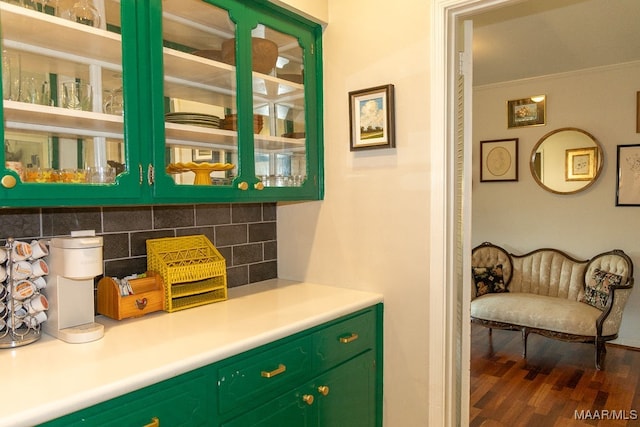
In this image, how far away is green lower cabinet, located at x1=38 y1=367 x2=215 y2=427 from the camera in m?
1.02

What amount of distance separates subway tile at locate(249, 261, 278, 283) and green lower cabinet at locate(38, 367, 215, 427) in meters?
0.97

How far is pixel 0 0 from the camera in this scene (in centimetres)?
113

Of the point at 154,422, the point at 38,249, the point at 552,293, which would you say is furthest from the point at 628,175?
the point at 38,249

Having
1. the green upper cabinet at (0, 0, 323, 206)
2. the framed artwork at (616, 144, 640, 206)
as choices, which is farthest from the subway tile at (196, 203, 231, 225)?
the framed artwork at (616, 144, 640, 206)

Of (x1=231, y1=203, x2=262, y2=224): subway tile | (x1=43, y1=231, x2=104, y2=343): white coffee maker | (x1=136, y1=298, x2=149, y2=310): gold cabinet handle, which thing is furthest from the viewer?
(x1=231, y1=203, x2=262, y2=224): subway tile

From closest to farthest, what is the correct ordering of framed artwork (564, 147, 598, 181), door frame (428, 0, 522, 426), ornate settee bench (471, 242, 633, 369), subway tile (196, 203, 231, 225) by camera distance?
door frame (428, 0, 522, 426) → subway tile (196, 203, 231, 225) → ornate settee bench (471, 242, 633, 369) → framed artwork (564, 147, 598, 181)

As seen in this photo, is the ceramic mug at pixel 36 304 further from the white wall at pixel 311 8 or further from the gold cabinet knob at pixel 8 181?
the white wall at pixel 311 8

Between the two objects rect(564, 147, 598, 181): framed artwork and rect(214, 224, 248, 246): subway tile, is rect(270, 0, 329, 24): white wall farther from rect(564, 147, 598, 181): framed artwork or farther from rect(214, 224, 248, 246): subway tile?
rect(564, 147, 598, 181): framed artwork

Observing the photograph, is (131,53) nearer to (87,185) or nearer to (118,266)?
(87,185)

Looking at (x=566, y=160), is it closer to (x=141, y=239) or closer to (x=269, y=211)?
(x=269, y=211)

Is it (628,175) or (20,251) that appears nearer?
(20,251)

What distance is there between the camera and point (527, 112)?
15.3 feet

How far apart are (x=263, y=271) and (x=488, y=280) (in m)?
2.90

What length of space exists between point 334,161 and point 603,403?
8.32 ft
